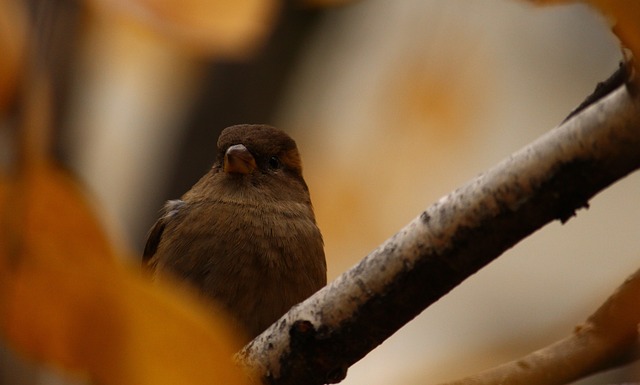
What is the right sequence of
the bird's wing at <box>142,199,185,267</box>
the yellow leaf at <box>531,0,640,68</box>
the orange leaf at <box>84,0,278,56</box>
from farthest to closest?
the bird's wing at <box>142,199,185,267</box>, the orange leaf at <box>84,0,278,56</box>, the yellow leaf at <box>531,0,640,68</box>

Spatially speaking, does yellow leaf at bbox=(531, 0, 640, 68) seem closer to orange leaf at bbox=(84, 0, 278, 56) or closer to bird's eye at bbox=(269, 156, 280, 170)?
orange leaf at bbox=(84, 0, 278, 56)

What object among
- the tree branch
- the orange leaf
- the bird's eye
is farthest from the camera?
the bird's eye

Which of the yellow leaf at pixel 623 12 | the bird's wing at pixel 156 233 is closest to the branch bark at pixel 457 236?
the yellow leaf at pixel 623 12

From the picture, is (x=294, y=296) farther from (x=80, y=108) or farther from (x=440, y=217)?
(x=440, y=217)

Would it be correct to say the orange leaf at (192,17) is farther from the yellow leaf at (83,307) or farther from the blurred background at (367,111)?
the yellow leaf at (83,307)

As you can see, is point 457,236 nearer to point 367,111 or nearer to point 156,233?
point 156,233

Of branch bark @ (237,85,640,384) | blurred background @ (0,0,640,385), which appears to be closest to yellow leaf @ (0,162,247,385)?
blurred background @ (0,0,640,385)

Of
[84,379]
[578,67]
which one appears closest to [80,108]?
[84,379]

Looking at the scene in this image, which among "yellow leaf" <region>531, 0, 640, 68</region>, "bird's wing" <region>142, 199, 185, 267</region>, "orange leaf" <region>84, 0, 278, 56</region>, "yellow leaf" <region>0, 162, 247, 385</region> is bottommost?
"bird's wing" <region>142, 199, 185, 267</region>

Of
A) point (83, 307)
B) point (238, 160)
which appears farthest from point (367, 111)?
point (83, 307)
